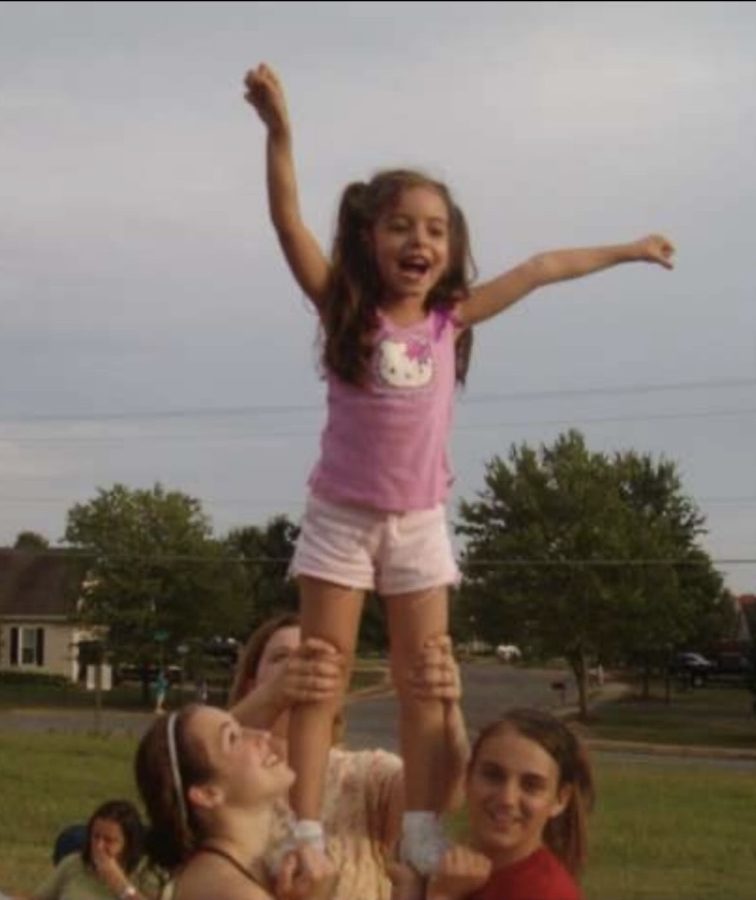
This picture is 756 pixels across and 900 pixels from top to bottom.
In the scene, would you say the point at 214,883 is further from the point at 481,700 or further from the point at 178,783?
the point at 481,700

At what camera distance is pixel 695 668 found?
80.6 m

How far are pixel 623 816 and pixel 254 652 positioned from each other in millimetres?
21862

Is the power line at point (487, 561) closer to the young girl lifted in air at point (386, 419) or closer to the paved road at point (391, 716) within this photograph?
the paved road at point (391, 716)

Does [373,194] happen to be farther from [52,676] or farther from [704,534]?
[52,676]

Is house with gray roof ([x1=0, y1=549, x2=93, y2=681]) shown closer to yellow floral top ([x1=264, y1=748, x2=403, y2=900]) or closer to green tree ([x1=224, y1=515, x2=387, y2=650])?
green tree ([x1=224, y1=515, x2=387, y2=650])

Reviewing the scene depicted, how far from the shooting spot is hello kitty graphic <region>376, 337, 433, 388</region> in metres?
3.53

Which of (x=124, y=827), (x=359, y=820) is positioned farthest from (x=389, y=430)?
(x=124, y=827)

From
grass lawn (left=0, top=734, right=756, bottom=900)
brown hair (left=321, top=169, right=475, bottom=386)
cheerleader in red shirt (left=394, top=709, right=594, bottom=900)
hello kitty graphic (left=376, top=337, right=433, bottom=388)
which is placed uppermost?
brown hair (left=321, top=169, right=475, bottom=386)

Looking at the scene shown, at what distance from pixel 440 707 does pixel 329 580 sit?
0.30 m

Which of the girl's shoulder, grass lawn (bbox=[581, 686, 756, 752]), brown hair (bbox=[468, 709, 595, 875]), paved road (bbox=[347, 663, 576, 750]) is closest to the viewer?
the girl's shoulder

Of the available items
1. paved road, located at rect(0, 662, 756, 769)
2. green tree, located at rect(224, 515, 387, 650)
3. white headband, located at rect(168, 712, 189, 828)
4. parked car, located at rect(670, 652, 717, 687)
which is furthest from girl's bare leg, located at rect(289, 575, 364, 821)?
parked car, located at rect(670, 652, 717, 687)

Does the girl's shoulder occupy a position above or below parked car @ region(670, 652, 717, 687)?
below

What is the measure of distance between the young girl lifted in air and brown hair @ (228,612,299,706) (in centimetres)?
77

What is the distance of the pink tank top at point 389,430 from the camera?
3521 millimetres
